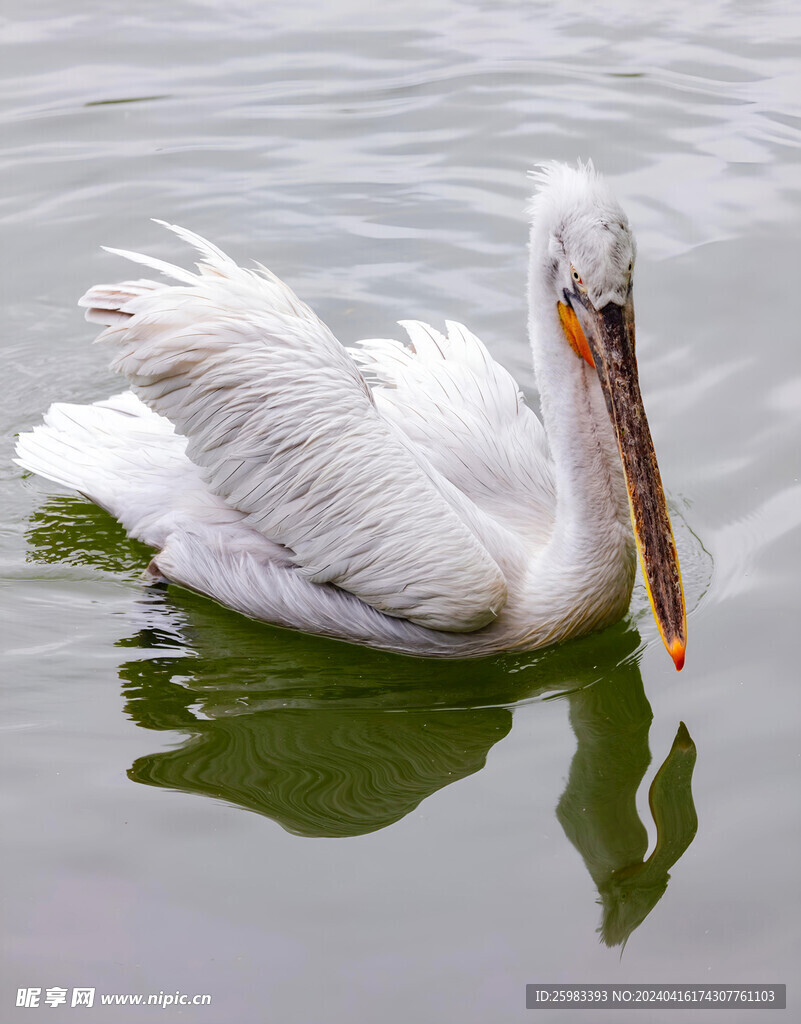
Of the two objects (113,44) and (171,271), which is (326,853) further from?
(113,44)

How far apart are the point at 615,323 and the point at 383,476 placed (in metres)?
0.76

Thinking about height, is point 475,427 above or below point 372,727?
above

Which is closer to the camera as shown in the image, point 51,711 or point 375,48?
point 51,711

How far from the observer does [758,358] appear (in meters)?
5.30

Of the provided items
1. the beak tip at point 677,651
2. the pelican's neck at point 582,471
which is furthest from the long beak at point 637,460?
the pelican's neck at point 582,471

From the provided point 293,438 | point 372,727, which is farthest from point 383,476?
point 372,727

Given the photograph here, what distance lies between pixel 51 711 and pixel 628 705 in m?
1.60

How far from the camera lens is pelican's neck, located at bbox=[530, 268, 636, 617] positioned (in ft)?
12.7

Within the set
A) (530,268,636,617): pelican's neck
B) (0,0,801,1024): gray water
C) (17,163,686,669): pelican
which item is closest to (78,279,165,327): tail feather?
(17,163,686,669): pelican

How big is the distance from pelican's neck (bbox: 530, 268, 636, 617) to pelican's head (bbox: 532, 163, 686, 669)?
0.37 ft

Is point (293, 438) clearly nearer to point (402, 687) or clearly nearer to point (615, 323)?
point (402, 687)

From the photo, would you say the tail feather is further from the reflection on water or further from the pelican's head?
the pelican's head

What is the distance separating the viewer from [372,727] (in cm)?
370

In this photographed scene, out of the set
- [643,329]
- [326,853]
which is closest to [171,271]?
[326,853]
